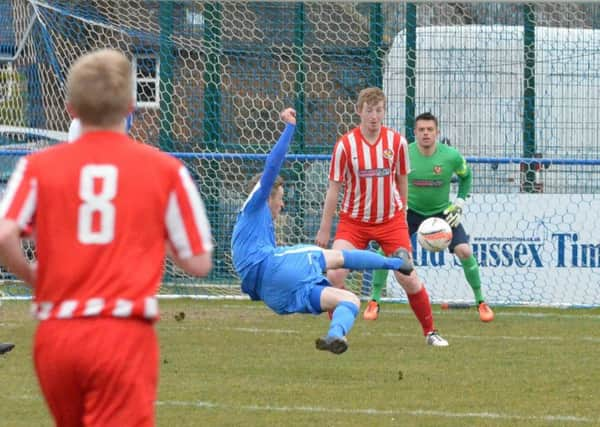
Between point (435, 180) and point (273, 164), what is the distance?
13.3 feet

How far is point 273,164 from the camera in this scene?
290 inches

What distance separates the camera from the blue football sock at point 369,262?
827 cm

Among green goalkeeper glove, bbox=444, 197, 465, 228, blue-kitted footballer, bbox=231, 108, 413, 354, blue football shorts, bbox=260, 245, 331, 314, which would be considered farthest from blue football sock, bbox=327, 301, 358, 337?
green goalkeeper glove, bbox=444, 197, 465, 228

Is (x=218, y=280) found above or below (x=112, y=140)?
below

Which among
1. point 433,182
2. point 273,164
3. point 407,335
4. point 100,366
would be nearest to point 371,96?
point 433,182

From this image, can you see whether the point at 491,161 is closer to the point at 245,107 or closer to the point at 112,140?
the point at 245,107

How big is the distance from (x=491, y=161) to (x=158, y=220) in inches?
378

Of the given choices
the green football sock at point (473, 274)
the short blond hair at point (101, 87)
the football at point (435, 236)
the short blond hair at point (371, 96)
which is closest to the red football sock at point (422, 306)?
the football at point (435, 236)

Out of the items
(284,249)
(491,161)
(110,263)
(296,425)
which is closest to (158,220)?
(110,263)

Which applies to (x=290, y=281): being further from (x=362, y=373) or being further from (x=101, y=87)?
(x=101, y=87)

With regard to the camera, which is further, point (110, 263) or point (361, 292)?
point (361, 292)

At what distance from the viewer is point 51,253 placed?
3.78 m

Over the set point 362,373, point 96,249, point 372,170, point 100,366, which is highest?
point 96,249

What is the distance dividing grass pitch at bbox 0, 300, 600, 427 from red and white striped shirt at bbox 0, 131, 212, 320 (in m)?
2.87
